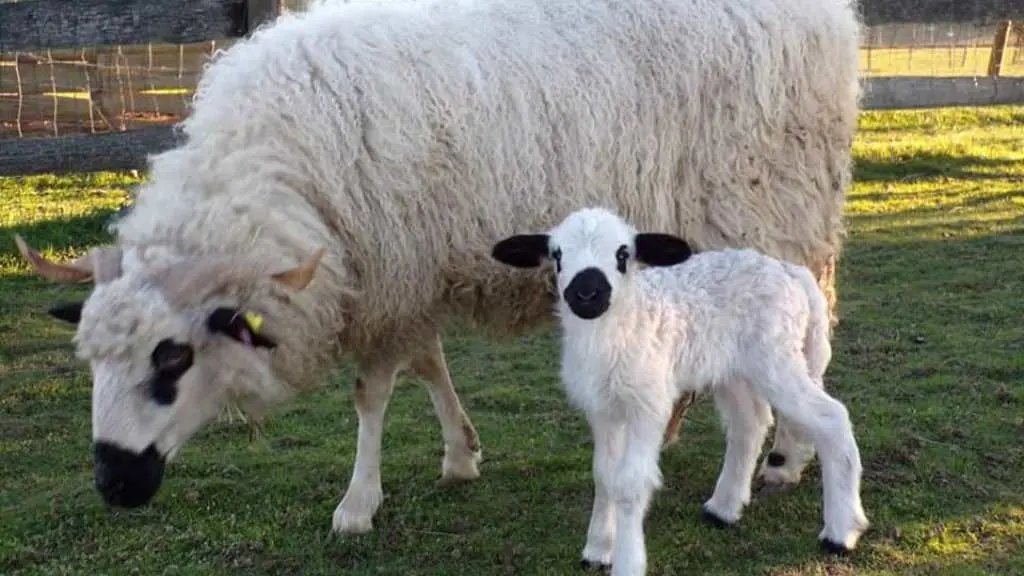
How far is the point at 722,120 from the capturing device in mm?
4406

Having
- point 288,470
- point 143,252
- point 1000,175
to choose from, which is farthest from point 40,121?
point 1000,175

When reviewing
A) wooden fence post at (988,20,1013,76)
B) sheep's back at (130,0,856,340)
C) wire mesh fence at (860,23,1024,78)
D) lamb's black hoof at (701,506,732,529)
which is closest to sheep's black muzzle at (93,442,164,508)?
sheep's back at (130,0,856,340)

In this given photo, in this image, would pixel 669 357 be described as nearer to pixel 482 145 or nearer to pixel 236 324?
pixel 482 145

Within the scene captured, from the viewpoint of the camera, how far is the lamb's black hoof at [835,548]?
373 cm

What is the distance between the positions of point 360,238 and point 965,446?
251 cm

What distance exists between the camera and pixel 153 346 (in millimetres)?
3465

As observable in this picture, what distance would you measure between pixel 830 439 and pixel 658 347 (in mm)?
635

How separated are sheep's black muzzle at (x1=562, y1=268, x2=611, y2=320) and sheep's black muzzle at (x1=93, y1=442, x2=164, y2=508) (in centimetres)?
137

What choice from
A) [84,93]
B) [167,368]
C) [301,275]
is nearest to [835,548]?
[301,275]

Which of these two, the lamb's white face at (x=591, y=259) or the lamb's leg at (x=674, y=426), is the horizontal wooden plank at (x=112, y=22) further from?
the lamb's white face at (x=591, y=259)

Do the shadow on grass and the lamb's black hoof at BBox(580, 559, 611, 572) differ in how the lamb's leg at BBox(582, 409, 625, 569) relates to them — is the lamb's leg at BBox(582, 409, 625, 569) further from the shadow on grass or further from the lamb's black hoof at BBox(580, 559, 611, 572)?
the shadow on grass

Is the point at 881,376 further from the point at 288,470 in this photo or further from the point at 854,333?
the point at 288,470

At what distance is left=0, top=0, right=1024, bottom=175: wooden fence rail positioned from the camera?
660cm

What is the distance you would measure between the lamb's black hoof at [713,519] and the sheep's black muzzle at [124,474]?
73.7 inches
